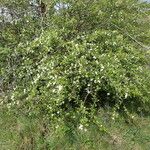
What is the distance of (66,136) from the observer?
7930mm

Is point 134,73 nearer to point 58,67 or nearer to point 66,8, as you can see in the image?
point 58,67

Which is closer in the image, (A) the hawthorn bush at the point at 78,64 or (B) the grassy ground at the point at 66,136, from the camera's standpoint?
(B) the grassy ground at the point at 66,136

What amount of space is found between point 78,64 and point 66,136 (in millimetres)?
1444

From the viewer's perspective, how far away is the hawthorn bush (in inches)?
321

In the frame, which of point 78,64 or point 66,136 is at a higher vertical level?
point 78,64

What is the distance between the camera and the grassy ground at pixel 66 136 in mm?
7883

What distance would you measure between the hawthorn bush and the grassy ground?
0.95 feet

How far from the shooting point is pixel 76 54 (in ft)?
27.6

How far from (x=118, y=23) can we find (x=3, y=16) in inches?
109

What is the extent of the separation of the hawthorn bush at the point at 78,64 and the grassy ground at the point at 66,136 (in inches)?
11.4

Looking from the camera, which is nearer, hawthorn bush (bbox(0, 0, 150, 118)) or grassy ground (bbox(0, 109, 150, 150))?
grassy ground (bbox(0, 109, 150, 150))

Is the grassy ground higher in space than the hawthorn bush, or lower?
lower

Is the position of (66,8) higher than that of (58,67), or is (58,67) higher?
(66,8)

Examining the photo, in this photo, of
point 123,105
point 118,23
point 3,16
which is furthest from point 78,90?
point 3,16
